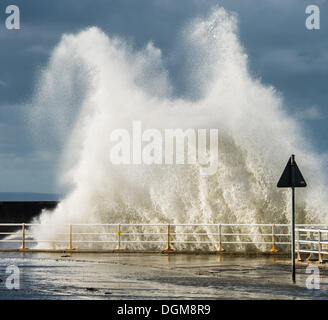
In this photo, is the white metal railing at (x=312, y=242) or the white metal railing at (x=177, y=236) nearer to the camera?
the white metal railing at (x=312, y=242)

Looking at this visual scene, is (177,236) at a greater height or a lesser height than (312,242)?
lesser

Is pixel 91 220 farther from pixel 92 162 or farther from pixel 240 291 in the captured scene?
pixel 240 291

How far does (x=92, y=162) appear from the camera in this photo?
101 feet

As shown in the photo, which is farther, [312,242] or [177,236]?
[177,236]

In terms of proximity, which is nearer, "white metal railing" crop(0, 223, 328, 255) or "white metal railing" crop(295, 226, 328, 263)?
"white metal railing" crop(295, 226, 328, 263)

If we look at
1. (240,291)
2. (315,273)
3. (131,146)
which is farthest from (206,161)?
(240,291)

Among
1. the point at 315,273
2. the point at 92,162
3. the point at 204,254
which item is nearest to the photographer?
the point at 315,273

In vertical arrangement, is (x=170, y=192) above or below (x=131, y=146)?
below

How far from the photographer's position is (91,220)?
29531 mm

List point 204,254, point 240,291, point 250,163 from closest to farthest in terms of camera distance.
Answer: point 240,291
point 204,254
point 250,163
